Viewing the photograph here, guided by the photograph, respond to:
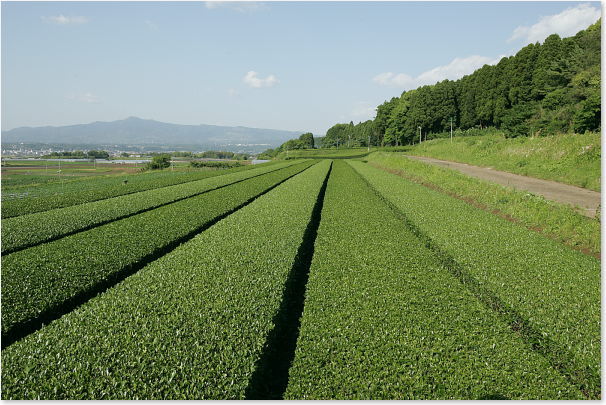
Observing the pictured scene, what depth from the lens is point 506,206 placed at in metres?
16.0

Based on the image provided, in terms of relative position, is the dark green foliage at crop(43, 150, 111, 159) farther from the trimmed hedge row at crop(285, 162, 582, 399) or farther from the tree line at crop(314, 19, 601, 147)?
the trimmed hedge row at crop(285, 162, 582, 399)

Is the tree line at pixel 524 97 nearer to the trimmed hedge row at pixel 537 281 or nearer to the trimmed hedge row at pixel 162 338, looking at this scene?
the trimmed hedge row at pixel 537 281

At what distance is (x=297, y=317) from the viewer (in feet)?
23.0

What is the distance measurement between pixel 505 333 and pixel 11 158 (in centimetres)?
11837

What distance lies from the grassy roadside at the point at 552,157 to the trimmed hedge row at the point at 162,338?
23.5m

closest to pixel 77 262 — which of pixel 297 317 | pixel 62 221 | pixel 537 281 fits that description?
pixel 297 317

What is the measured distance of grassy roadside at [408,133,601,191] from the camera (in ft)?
79.4

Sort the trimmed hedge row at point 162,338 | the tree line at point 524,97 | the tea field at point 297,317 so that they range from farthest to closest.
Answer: the tree line at point 524,97
the tea field at point 297,317
the trimmed hedge row at point 162,338

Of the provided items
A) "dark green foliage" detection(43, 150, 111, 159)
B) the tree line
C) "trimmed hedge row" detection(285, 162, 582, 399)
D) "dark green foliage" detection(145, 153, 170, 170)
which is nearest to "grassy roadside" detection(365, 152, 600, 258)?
"trimmed hedge row" detection(285, 162, 582, 399)

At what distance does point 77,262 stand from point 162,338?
14.8ft

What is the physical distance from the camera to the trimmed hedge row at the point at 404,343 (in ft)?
14.6

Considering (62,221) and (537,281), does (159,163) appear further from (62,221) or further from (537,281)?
(537,281)

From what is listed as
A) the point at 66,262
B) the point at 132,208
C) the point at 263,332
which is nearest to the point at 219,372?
the point at 263,332

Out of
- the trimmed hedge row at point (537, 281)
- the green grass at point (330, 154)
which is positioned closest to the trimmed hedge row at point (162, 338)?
the trimmed hedge row at point (537, 281)
